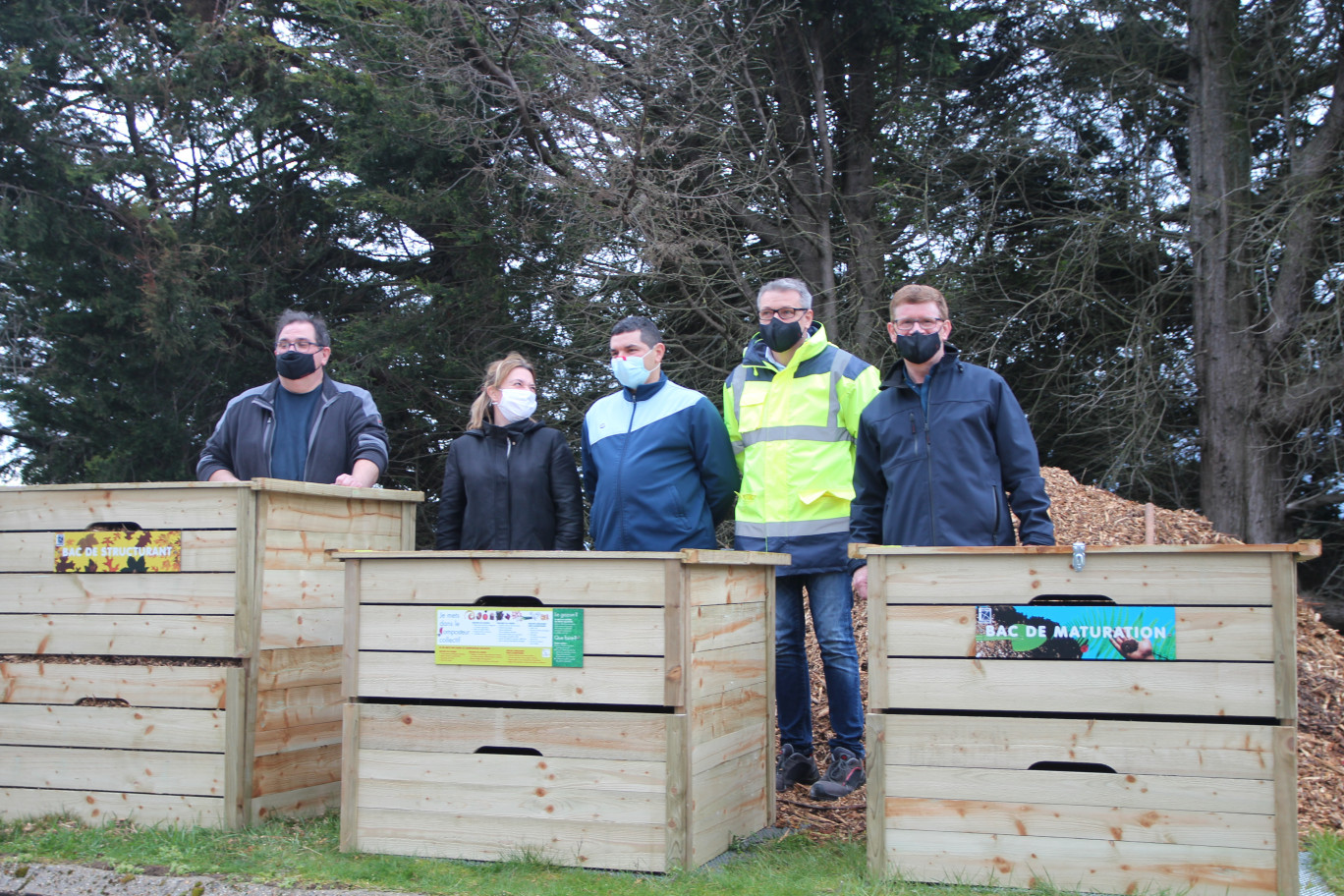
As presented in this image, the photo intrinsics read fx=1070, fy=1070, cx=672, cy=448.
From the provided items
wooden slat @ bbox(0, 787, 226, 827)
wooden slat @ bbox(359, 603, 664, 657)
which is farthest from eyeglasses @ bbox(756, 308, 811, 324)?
wooden slat @ bbox(0, 787, 226, 827)

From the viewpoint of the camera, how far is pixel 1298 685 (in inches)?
239

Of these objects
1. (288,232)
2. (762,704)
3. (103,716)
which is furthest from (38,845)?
(288,232)

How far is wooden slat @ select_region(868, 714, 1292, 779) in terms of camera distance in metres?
3.26

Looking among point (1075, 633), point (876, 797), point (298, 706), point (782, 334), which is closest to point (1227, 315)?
point (782, 334)

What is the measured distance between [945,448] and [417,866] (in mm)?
2442

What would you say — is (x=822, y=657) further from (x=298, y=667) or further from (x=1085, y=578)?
(x=298, y=667)


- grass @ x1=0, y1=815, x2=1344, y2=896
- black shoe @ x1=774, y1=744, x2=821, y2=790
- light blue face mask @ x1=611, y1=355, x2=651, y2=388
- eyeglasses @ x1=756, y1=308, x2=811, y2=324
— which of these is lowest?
grass @ x1=0, y1=815, x2=1344, y2=896

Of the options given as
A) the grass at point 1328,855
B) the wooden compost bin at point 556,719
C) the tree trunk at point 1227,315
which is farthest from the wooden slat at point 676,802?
the tree trunk at point 1227,315

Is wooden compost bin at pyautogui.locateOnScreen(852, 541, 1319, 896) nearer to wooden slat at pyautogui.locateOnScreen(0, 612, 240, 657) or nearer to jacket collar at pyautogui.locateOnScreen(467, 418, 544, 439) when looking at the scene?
jacket collar at pyautogui.locateOnScreen(467, 418, 544, 439)

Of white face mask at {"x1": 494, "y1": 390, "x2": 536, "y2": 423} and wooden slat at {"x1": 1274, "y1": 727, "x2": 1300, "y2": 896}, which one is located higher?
white face mask at {"x1": 494, "y1": 390, "x2": 536, "y2": 423}

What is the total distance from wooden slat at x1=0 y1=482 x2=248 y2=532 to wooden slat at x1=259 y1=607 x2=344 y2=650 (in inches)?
17.1

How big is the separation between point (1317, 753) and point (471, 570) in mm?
4420

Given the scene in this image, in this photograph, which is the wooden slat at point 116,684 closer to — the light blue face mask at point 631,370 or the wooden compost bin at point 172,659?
the wooden compost bin at point 172,659

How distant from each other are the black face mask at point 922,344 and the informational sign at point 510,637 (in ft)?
5.33
